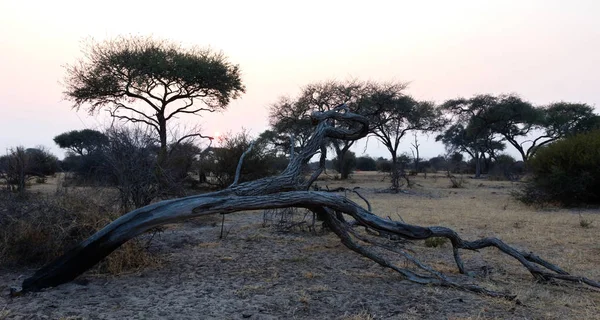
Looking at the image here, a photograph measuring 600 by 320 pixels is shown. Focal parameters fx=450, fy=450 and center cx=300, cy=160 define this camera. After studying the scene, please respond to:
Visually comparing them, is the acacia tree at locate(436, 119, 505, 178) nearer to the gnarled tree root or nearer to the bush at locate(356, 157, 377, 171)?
the bush at locate(356, 157, 377, 171)

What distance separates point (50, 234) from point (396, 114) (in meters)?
27.5

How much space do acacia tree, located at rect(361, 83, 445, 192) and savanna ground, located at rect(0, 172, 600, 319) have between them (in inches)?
824

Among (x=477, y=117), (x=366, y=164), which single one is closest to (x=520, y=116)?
(x=477, y=117)

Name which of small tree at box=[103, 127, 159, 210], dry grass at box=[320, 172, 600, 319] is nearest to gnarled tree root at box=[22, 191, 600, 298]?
dry grass at box=[320, 172, 600, 319]

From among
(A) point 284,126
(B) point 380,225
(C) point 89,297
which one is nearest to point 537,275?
(B) point 380,225

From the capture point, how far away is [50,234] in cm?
539

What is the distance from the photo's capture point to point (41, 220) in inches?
214

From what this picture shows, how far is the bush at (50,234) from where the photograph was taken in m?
5.32

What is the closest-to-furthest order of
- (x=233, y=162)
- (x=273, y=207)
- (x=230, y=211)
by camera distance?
(x=230, y=211)
(x=273, y=207)
(x=233, y=162)

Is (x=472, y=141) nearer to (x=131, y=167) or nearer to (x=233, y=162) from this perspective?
(x=233, y=162)

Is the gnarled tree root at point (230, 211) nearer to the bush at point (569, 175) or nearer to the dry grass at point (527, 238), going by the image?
the dry grass at point (527, 238)

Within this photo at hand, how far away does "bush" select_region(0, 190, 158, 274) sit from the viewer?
5324 mm

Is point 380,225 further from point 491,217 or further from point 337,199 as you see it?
point 491,217

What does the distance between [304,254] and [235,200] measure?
5.77ft
